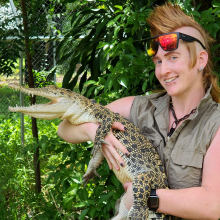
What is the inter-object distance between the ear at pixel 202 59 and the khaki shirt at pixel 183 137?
0.61ft

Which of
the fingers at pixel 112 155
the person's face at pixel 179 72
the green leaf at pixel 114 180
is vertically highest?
the person's face at pixel 179 72

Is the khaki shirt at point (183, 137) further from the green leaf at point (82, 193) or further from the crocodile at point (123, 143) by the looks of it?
the green leaf at point (82, 193)

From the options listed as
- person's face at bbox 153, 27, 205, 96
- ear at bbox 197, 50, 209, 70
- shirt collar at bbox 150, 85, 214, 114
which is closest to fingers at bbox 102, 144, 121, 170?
shirt collar at bbox 150, 85, 214, 114

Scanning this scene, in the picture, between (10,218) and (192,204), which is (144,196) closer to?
(192,204)

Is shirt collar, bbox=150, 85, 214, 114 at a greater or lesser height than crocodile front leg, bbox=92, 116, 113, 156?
greater

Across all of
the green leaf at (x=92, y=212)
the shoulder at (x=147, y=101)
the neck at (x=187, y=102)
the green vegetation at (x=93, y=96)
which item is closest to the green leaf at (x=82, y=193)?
the green vegetation at (x=93, y=96)

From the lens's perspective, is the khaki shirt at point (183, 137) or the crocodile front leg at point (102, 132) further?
the crocodile front leg at point (102, 132)

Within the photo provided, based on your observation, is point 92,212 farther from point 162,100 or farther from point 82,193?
point 162,100

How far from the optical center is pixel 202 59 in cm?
170

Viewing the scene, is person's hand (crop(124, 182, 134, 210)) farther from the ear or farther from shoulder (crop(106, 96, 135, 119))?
the ear

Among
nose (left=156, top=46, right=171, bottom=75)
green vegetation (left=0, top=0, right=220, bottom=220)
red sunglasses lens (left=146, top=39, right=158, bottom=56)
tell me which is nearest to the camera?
nose (left=156, top=46, right=171, bottom=75)

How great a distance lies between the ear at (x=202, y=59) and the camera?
1.69m

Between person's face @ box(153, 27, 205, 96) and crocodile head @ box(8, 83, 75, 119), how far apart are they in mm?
794

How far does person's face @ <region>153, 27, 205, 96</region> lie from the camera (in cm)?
165
